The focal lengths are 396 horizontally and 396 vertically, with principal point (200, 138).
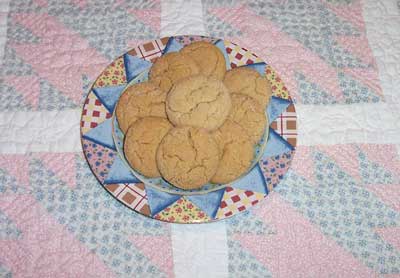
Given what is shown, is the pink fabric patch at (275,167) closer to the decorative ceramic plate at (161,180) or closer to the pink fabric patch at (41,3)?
the decorative ceramic plate at (161,180)

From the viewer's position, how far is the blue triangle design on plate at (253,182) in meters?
0.77

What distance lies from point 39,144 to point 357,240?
0.71 metres

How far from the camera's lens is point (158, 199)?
76cm

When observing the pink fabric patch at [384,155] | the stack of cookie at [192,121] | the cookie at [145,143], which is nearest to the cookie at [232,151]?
the stack of cookie at [192,121]

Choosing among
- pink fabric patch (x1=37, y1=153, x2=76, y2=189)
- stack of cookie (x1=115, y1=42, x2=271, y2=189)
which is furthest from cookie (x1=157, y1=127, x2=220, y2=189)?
pink fabric patch (x1=37, y1=153, x2=76, y2=189)

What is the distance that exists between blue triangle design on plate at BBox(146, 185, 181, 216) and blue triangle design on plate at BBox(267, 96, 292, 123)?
27 cm

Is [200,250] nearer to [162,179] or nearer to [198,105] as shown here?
[162,179]

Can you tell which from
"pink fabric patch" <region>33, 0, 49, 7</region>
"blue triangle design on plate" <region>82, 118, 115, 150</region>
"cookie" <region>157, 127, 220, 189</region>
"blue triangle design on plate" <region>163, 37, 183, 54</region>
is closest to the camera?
"cookie" <region>157, 127, 220, 189</region>

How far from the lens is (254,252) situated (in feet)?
2.62

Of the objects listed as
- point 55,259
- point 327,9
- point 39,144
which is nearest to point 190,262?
point 55,259

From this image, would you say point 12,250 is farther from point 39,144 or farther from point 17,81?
point 17,81

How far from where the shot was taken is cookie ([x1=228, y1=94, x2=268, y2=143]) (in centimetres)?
77

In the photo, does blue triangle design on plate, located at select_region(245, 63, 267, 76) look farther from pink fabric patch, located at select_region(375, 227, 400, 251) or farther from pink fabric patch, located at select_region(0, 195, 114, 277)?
pink fabric patch, located at select_region(0, 195, 114, 277)

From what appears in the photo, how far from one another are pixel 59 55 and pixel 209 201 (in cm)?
55
